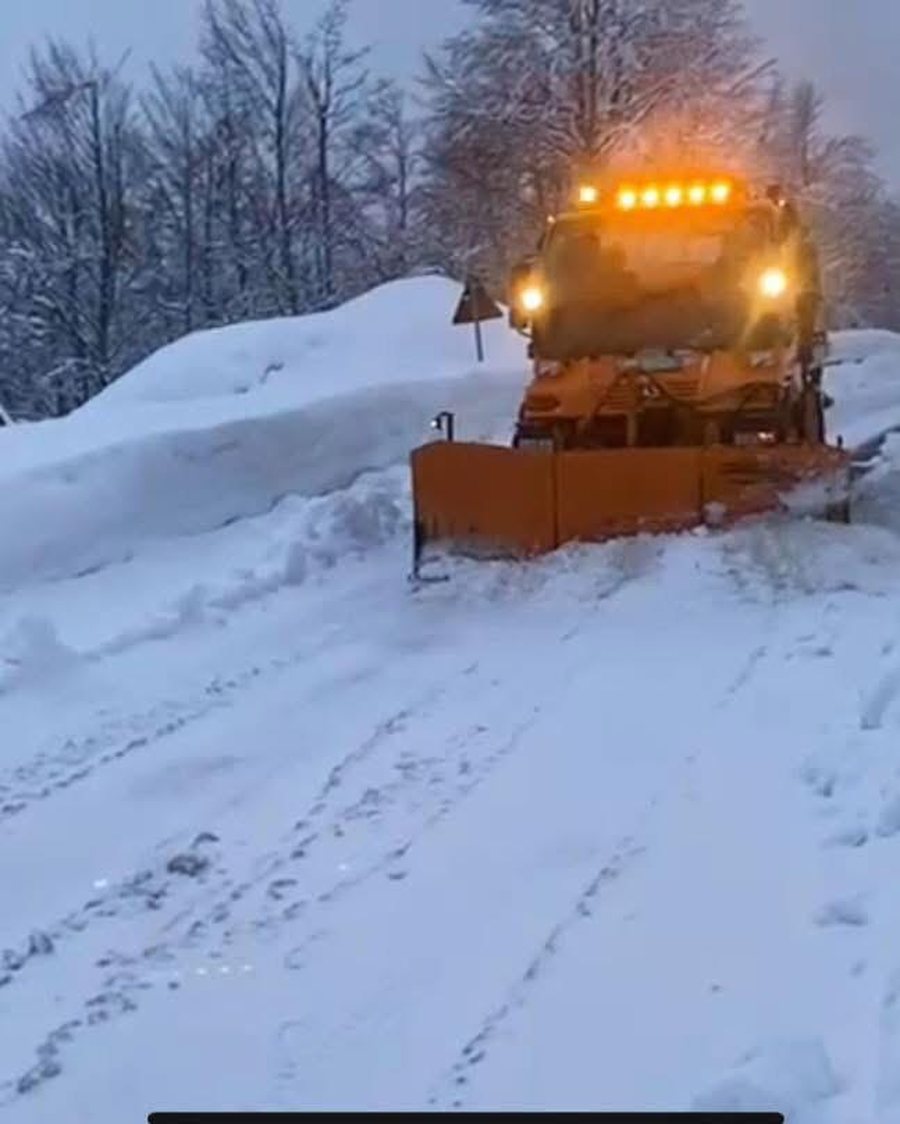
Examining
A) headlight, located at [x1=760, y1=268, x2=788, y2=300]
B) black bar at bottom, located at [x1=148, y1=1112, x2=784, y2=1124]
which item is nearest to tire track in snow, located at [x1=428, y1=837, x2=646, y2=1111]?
black bar at bottom, located at [x1=148, y1=1112, x2=784, y2=1124]

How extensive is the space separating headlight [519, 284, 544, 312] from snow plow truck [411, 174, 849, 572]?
0.5 inches

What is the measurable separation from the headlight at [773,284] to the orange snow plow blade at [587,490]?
4.48ft

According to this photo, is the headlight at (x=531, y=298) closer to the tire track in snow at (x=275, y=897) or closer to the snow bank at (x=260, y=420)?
the snow bank at (x=260, y=420)

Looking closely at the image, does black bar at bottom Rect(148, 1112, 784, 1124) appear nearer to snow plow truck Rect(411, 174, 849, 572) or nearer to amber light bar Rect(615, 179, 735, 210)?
snow plow truck Rect(411, 174, 849, 572)

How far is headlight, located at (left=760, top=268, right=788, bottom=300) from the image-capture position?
33.5 ft

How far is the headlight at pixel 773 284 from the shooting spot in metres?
10.2

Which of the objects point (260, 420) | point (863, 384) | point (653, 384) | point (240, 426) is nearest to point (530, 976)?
point (653, 384)

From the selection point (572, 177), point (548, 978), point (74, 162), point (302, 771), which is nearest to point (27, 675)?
point (302, 771)

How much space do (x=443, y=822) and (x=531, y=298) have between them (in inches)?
240

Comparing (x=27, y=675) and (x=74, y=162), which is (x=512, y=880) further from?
(x=74, y=162)

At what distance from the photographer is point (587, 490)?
357 inches

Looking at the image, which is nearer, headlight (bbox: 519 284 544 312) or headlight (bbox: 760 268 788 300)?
headlight (bbox: 760 268 788 300)

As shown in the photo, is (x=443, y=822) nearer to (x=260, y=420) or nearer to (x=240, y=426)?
(x=240, y=426)

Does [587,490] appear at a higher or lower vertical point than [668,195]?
lower
